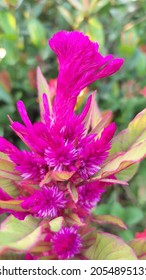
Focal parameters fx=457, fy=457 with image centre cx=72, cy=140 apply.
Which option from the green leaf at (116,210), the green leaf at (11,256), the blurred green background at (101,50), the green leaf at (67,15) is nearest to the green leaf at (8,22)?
the blurred green background at (101,50)

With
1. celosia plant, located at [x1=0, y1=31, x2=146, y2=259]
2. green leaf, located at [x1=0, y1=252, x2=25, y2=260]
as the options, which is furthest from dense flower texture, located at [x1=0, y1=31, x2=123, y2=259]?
green leaf, located at [x1=0, y1=252, x2=25, y2=260]

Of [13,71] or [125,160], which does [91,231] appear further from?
[13,71]

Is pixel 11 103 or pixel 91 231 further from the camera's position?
pixel 11 103

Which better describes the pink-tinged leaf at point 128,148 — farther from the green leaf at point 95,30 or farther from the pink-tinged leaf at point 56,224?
the green leaf at point 95,30

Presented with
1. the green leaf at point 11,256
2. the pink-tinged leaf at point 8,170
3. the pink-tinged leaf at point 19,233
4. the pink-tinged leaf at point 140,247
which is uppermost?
the pink-tinged leaf at point 8,170

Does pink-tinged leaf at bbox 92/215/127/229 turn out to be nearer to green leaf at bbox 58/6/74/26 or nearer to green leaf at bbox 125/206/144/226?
green leaf at bbox 125/206/144/226

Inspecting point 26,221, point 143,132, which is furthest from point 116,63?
point 26,221

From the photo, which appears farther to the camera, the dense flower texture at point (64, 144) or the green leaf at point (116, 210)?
the green leaf at point (116, 210)
